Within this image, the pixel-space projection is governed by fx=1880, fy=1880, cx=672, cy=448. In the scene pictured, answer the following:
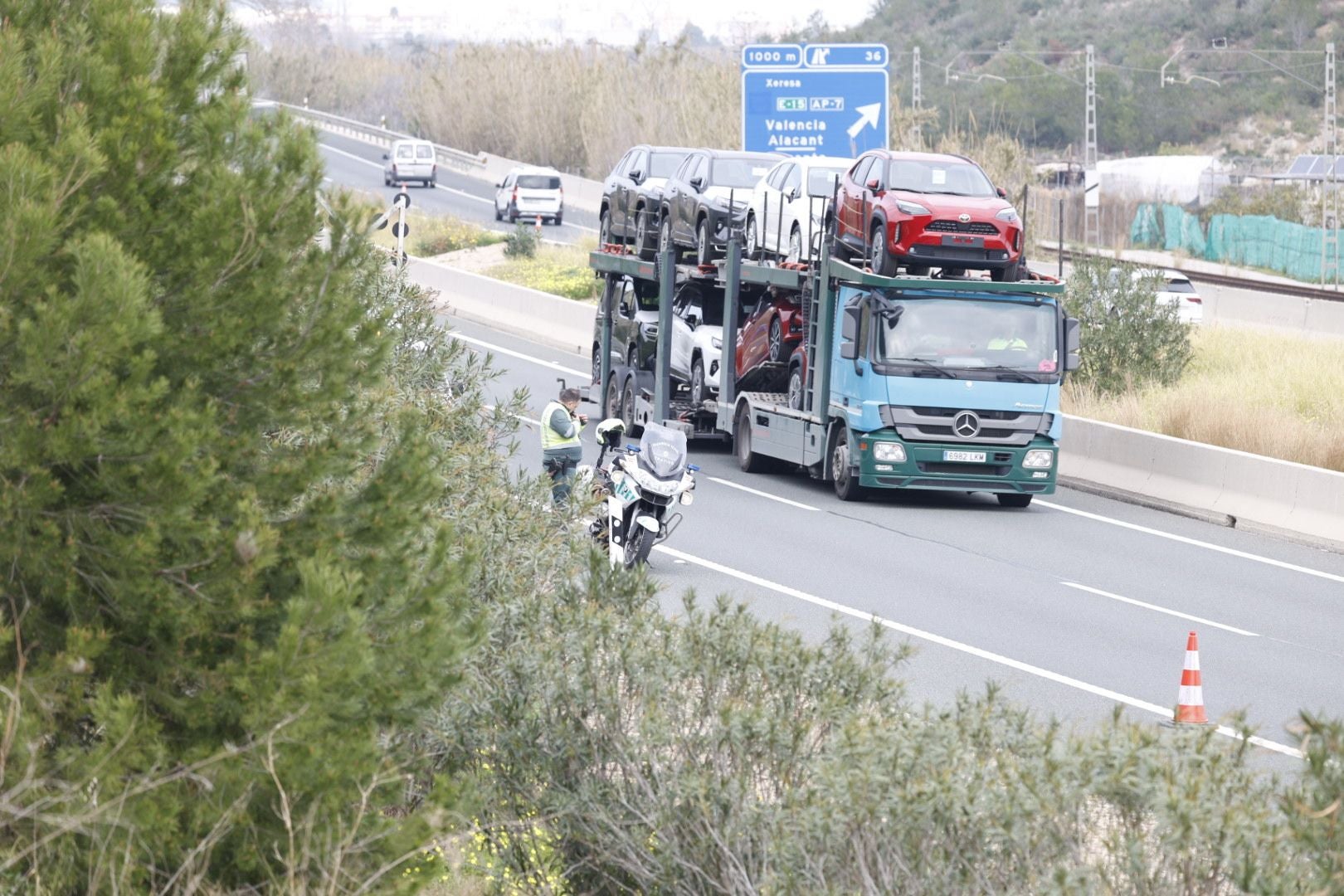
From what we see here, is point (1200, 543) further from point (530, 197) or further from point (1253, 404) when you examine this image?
point (530, 197)

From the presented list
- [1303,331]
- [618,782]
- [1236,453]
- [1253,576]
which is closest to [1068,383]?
[1236,453]

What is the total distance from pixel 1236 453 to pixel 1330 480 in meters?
1.54

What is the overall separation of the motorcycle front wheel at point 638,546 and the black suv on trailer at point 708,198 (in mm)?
8901

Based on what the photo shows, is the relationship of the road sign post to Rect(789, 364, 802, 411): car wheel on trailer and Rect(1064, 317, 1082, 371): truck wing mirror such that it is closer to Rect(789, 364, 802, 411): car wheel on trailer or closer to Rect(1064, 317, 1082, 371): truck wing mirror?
Rect(789, 364, 802, 411): car wheel on trailer

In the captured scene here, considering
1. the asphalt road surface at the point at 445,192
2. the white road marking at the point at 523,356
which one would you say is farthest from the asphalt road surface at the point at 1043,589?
the asphalt road surface at the point at 445,192

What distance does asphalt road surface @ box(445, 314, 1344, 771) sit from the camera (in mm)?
12438

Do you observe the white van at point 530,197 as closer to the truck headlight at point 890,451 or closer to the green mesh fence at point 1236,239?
the green mesh fence at point 1236,239

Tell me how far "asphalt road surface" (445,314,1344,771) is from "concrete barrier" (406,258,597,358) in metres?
14.9

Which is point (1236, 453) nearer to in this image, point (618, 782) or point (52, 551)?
point (618, 782)

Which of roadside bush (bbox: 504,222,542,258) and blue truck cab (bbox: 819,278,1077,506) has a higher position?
roadside bush (bbox: 504,222,542,258)

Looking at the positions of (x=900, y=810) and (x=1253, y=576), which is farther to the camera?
(x=1253, y=576)

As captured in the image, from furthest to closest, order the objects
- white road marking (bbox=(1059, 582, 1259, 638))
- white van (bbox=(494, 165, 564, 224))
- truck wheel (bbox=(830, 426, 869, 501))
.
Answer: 1. white van (bbox=(494, 165, 564, 224))
2. truck wheel (bbox=(830, 426, 869, 501))
3. white road marking (bbox=(1059, 582, 1259, 638))

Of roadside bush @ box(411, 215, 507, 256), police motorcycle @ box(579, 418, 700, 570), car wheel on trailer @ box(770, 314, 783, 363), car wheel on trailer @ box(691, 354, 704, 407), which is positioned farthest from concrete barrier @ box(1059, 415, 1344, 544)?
roadside bush @ box(411, 215, 507, 256)

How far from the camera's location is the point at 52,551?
17.1 feet
